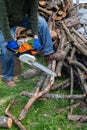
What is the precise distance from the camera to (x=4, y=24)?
4.85 meters

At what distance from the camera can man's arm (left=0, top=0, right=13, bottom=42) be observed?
15.6ft

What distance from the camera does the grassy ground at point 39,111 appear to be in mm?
4312

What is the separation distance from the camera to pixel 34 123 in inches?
174

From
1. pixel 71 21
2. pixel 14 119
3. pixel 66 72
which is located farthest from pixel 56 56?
pixel 71 21

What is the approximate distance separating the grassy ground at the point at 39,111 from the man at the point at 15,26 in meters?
0.27

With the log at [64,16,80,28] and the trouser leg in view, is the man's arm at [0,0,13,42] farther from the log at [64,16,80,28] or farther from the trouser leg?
the log at [64,16,80,28]

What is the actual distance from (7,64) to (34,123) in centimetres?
130

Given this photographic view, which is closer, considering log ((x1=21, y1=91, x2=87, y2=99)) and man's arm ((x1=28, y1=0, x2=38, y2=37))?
log ((x1=21, y1=91, x2=87, y2=99))

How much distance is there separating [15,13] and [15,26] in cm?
33

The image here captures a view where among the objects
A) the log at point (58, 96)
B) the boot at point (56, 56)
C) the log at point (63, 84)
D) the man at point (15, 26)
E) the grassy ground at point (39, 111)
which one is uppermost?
the man at point (15, 26)

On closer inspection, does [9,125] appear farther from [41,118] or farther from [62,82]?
[62,82]

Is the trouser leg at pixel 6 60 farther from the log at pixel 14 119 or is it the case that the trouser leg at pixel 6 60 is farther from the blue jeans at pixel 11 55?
the log at pixel 14 119

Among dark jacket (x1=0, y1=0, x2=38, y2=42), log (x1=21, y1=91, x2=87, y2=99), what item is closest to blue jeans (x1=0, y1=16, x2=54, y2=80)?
dark jacket (x1=0, y1=0, x2=38, y2=42)

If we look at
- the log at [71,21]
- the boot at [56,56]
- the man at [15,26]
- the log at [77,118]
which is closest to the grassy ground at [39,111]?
the log at [77,118]
